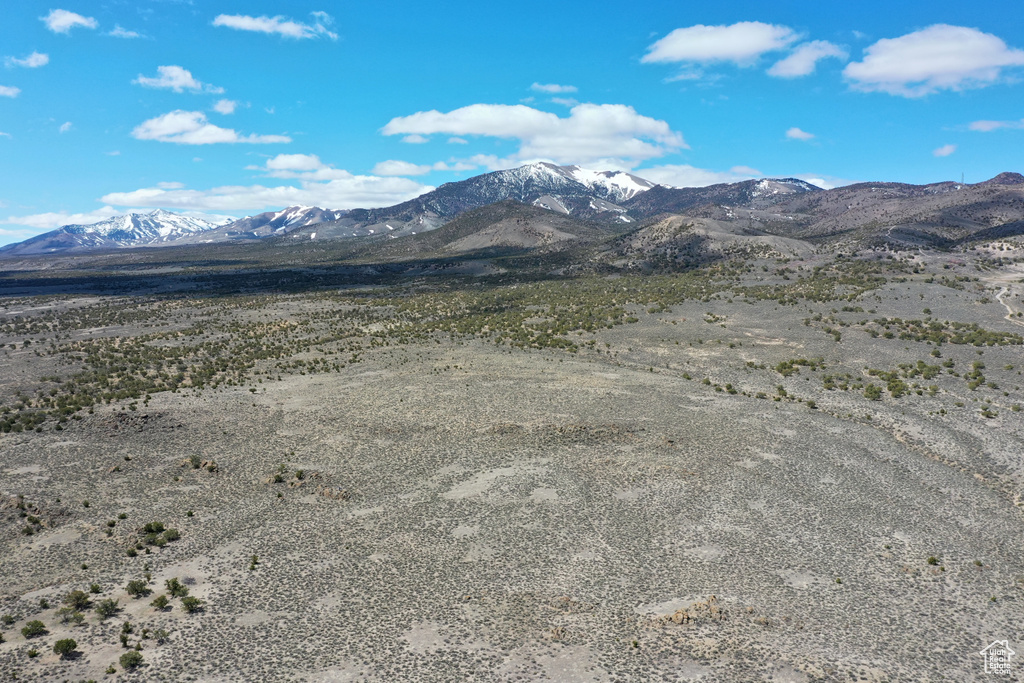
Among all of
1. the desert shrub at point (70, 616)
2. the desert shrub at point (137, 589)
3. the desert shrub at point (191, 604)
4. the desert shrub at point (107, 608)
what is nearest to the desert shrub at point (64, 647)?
the desert shrub at point (70, 616)

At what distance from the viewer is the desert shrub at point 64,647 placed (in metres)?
12.3

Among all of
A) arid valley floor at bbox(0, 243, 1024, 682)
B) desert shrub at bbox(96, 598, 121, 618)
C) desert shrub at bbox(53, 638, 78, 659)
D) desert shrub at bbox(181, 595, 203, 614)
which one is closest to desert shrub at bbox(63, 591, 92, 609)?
arid valley floor at bbox(0, 243, 1024, 682)

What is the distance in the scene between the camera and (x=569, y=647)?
42.3 feet

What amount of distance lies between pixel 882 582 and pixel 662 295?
53257 millimetres

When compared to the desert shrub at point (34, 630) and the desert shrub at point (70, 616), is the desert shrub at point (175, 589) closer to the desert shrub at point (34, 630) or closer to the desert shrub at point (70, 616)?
the desert shrub at point (70, 616)

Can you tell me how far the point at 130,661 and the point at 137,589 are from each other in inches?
127

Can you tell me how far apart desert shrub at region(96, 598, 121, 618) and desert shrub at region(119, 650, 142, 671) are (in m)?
2.13

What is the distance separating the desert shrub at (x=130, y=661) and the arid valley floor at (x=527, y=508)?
0.21 metres

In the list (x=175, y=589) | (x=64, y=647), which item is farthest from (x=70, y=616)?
(x=175, y=589)

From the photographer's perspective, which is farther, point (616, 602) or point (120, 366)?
point (120, 366)

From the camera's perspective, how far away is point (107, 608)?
13.9 metres

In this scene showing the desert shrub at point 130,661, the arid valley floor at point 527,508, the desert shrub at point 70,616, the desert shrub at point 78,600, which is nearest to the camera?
the desert shrub at point 130,661

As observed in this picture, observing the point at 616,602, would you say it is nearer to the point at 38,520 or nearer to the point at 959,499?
the point at 959,499

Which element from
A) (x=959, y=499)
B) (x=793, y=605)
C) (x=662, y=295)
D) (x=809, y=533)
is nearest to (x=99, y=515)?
(x=793, y=605)
